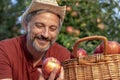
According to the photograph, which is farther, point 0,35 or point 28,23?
point 0,35

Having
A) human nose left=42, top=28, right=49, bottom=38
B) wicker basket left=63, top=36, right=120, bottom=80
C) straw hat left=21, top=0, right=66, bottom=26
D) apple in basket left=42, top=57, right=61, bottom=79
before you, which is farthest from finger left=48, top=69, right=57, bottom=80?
straw hat left=21, top=0, right=66, bottom=26

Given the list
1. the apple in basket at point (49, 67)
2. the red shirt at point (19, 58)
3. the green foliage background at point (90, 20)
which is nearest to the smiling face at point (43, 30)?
the red shirt at point (19, 58)

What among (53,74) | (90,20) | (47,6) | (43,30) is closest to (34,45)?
(43,30)

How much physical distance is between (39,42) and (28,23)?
0.78 ft

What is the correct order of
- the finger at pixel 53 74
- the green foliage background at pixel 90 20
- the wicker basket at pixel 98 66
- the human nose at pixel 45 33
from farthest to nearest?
the green foliage background at pixel 90 20 → the human nose at pixel 45 33 → the finger at pixel 53 74 → the wicker basket at pixel 98 66

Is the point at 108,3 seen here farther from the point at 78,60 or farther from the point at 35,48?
the point at 78,60

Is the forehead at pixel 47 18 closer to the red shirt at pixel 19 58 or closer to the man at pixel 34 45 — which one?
the man at pixel 34 45

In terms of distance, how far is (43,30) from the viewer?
3096 mm

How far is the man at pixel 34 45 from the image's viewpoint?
310cm

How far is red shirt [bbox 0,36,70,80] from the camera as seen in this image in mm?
3109

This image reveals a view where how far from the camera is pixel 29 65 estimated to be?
10.7 ft

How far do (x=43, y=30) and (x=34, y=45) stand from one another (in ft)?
0.42

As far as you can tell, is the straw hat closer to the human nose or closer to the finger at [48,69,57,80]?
the human nose

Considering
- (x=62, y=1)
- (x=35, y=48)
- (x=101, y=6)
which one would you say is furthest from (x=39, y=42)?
(x=101, y=6)
